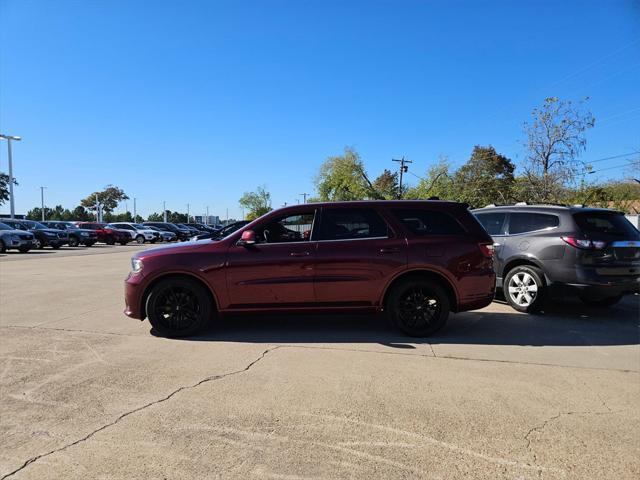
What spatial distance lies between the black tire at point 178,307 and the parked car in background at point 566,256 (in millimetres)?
5140

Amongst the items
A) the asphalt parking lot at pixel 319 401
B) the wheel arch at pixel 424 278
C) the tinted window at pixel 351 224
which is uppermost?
the tinted window at pixel 351 224

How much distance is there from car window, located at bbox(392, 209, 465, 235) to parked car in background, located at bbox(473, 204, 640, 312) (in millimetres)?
2045

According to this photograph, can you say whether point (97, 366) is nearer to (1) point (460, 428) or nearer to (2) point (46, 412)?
(2) point (46, 412)

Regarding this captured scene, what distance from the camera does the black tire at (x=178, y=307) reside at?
234 inches

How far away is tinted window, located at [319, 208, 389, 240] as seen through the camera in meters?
6.05

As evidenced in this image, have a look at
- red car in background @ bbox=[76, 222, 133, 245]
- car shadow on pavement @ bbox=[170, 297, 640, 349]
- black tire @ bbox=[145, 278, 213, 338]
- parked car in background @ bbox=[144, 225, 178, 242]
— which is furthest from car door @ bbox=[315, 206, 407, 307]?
parked car in background @ bbox=[144, 225, 178, 242]

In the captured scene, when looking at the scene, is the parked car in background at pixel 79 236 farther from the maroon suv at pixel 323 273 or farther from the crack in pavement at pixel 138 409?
the crack in pavement at pixel 138 409

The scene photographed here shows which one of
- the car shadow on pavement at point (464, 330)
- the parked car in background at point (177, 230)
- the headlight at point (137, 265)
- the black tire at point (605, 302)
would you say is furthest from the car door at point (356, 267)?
the parked car in background at point (177, 230)

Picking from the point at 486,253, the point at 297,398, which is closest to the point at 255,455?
the point at 297,398

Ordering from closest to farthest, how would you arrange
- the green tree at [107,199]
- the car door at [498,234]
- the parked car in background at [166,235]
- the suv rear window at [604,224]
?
the suv rear window at [604,224] < the car door at [498,234] < the parked car in background at [166,235] < the green tree at [107,199]

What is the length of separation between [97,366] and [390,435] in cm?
329

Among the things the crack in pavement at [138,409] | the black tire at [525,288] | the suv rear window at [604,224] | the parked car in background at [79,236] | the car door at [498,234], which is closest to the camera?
the crack in pavement at [138,409]

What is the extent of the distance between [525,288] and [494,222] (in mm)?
1467

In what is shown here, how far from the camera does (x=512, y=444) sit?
10.4ft
